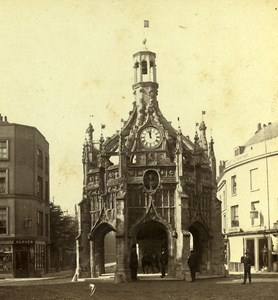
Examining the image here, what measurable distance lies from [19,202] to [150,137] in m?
16.1

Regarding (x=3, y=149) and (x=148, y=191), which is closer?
(x=148, y=191)

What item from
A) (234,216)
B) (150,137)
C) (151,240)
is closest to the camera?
(150,137)

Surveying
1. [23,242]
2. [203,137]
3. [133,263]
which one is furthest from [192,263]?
[23,242]

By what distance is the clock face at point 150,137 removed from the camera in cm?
4016

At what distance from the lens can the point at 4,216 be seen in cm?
5047

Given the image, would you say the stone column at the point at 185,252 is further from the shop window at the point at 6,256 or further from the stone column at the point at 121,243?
the shop window at the point at 6,256

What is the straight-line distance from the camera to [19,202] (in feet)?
168

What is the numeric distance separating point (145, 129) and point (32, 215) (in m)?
16.6

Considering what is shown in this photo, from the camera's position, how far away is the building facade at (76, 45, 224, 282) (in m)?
38.1

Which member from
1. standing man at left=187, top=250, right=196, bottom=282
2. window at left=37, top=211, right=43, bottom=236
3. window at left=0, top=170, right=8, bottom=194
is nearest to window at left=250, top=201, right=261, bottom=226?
standing man at left=187, top=250, right=196, bottom=282

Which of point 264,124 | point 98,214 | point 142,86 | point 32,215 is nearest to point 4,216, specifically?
point 32,215

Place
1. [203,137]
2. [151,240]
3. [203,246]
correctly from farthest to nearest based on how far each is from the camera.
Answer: [151,240] → [203,137] → [203,246]

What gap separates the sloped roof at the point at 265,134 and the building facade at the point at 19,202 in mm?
19771

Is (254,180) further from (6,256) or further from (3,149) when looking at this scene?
(6,256)
